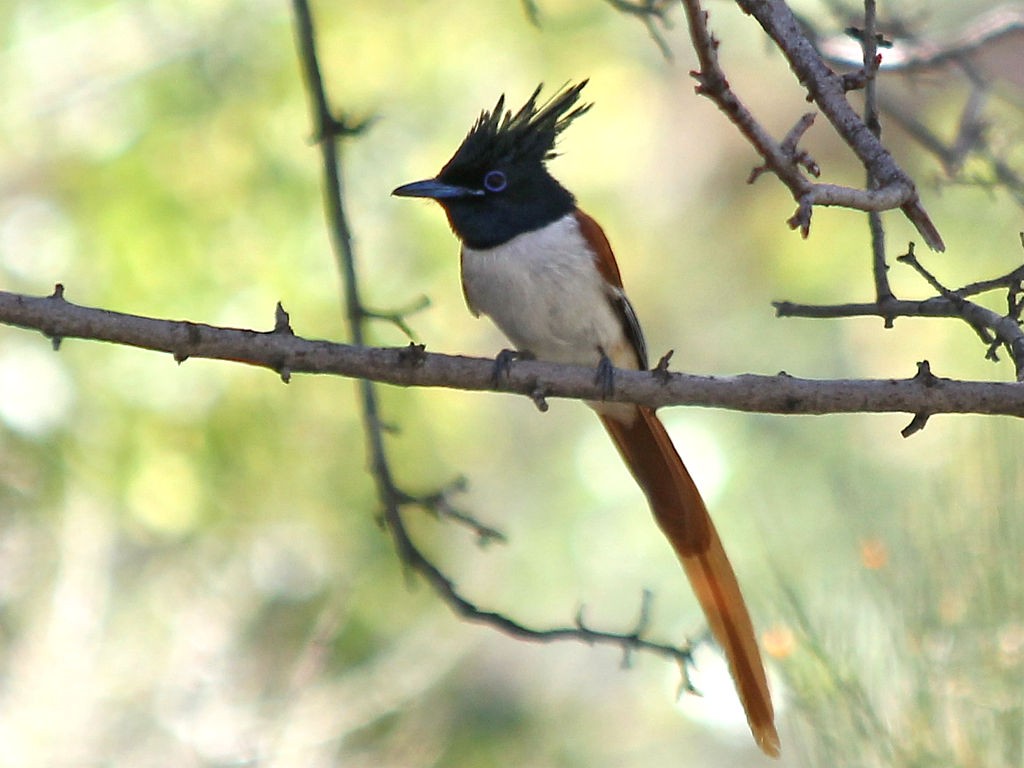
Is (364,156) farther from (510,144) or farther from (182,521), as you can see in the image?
(510,144)

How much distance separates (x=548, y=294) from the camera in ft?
10.9

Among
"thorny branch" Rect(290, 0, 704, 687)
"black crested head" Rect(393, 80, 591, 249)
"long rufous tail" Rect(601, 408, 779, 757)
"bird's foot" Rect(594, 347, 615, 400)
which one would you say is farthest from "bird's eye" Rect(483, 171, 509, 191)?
"bird's foot" Rect(594, 347, 615, 400)

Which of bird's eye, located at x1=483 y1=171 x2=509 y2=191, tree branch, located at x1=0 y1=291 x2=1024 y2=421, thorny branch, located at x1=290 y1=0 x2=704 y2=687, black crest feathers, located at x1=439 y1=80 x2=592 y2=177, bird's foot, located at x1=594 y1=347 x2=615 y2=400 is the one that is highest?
black crest feathers, located at x1=439 y1=80 x2=592 y2=177

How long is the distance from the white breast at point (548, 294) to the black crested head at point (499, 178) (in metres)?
0.05

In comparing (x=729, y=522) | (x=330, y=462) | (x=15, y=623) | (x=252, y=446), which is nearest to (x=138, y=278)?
(x=252, y=446)

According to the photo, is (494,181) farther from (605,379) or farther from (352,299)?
(605,379)

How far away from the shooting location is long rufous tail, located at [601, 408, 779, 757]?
2.94 m

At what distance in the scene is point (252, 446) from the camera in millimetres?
5074

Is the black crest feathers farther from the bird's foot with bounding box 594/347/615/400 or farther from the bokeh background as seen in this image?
the bird's foot with bounding box 594/347/615/400

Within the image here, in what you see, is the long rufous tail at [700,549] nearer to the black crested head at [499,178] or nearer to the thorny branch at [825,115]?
the black crested head at [499,178]

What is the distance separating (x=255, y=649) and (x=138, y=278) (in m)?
1.65

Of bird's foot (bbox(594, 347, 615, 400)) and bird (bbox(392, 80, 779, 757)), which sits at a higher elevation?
bird (bbox(392, 80, 779, 757))

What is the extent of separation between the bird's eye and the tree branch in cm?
114

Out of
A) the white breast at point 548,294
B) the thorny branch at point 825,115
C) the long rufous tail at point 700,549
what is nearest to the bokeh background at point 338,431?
the long rufous tail at point 700,549
